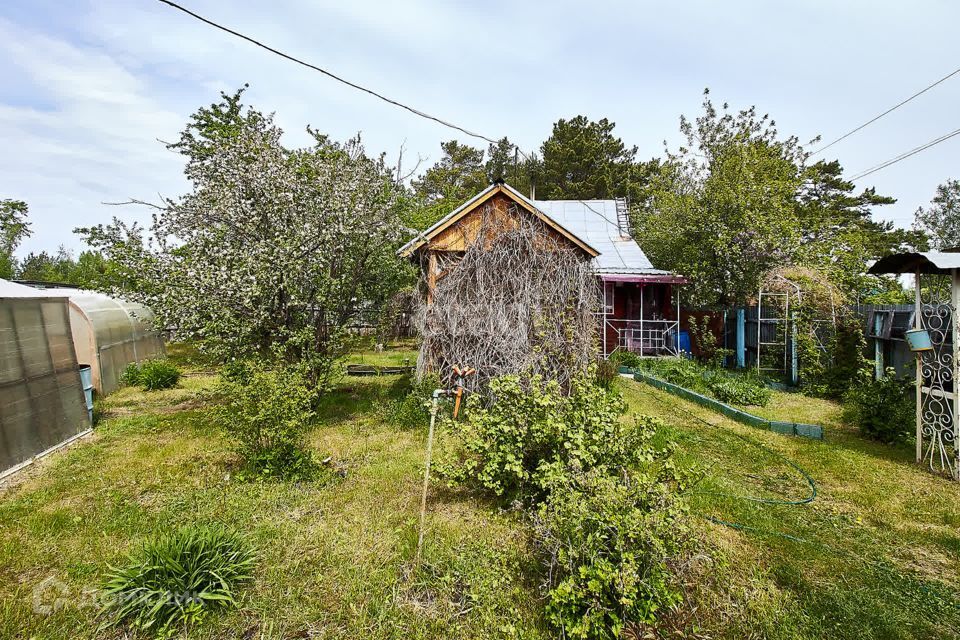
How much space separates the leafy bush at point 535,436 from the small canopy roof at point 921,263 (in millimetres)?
4075

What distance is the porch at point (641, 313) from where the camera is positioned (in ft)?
47.9

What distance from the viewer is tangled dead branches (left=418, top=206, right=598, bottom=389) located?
24.4 ft

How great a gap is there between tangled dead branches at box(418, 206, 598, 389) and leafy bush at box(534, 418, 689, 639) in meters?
3.97

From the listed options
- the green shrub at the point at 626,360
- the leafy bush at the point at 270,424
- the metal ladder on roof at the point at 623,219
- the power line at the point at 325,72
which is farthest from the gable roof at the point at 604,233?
the leafy bush at the point at 270,424

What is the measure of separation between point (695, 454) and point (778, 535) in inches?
82.2

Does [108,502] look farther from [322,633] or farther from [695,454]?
[695,454]

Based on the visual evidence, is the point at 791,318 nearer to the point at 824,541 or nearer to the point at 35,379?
the point at 824,541

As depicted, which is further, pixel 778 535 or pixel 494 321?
pixel 494 321

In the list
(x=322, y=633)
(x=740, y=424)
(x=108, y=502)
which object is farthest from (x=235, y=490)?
(x=740, y=424)

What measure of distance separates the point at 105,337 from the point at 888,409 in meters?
15.7

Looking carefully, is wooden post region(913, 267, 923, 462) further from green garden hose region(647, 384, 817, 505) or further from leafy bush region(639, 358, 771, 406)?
leafy bush region(639, 358, 771, 406)

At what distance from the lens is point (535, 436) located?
430cm

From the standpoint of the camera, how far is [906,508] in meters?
4.57

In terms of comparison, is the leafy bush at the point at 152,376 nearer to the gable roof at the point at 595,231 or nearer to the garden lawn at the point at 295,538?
the garden lawn at the point at 295,538
